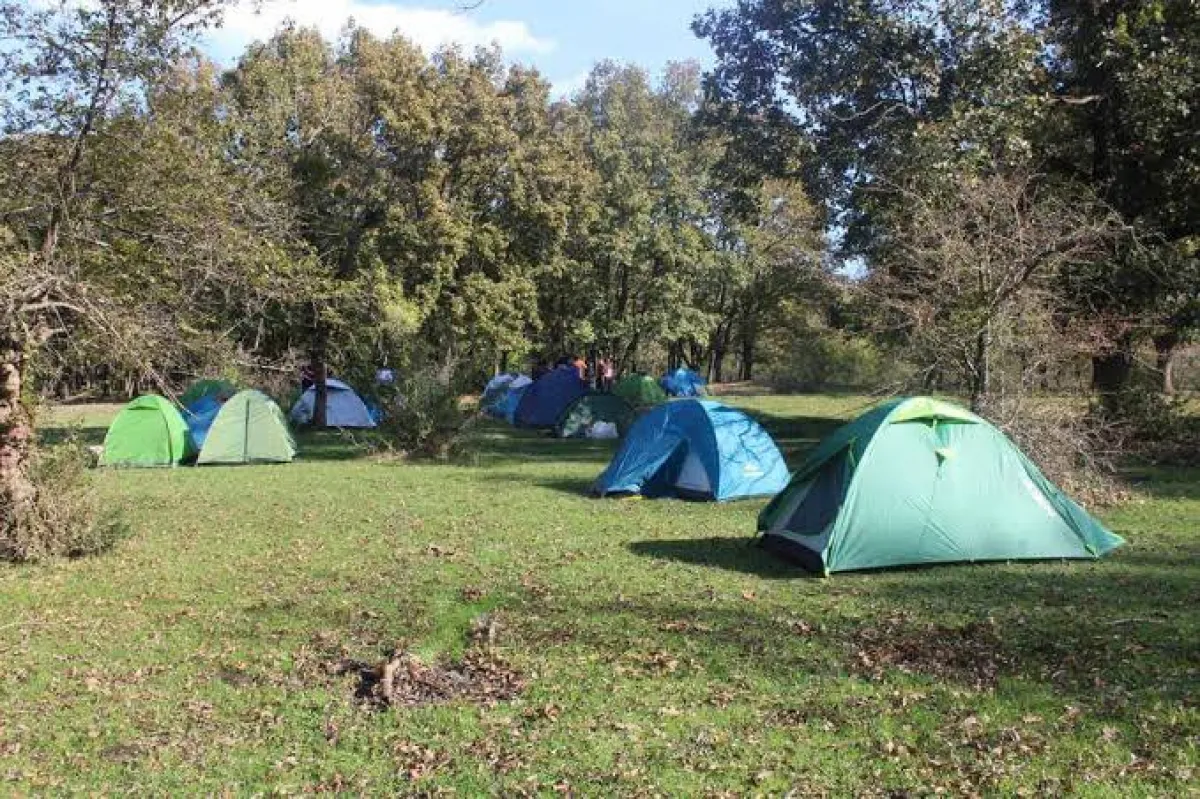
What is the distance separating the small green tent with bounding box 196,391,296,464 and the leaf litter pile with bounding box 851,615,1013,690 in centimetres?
1629

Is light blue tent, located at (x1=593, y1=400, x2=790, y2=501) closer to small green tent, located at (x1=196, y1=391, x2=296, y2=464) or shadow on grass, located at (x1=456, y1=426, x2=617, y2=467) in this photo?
shadow on grass, located at (x1=456, y1=426, x2=617, y2=467)

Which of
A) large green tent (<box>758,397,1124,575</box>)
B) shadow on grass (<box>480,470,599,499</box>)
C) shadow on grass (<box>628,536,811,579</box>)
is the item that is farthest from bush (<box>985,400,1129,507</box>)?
shadow on grass (<box>480,470,599,499</box>)

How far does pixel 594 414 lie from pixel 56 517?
54.1ft

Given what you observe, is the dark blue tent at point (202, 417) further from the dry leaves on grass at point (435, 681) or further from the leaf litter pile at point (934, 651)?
the leaf litter pile at point (934, 651)

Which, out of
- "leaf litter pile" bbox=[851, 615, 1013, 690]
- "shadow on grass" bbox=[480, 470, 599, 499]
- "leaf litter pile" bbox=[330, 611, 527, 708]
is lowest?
"leaf litter pile" bbox=[330, 611, 527, 708]

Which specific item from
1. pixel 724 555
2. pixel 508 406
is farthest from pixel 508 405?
pixel 724 555

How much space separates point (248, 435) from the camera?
68.8ft

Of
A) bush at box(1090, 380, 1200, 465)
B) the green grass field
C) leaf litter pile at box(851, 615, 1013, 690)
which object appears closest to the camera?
the green grass field

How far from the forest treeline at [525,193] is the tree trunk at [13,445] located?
0.03 metres

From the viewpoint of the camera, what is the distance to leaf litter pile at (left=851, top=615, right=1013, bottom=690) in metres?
6.36

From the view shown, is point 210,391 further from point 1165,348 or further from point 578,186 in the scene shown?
point 1165,348

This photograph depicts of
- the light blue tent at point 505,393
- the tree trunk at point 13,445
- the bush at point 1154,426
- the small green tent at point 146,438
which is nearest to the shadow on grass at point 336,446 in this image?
the small green tent at point 146,438

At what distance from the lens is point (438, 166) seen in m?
29.0

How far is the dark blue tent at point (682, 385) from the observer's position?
132ft
